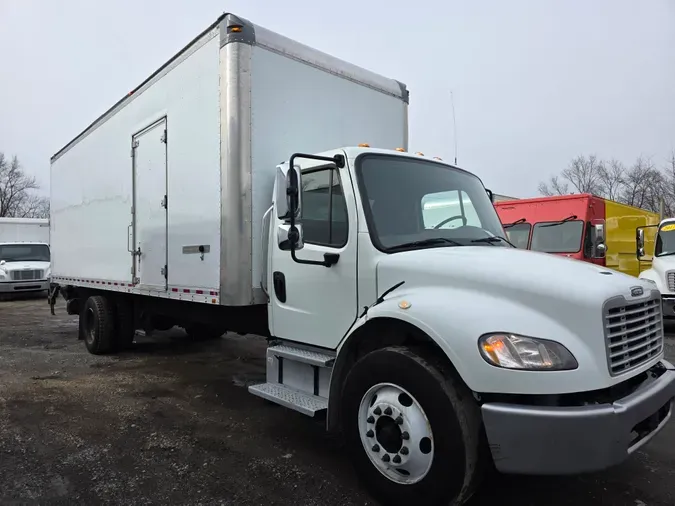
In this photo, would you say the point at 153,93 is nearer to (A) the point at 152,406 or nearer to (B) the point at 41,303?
(A) the point at 152,406

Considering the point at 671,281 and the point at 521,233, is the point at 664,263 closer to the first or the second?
the point at 671,281

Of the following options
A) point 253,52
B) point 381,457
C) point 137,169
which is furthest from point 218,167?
point 381,457

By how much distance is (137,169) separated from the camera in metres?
6.53

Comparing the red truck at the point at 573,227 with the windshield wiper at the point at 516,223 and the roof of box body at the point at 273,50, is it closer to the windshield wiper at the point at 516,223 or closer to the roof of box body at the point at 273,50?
the windshield wiper at the point at 516,223

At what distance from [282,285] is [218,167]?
4.27 ft

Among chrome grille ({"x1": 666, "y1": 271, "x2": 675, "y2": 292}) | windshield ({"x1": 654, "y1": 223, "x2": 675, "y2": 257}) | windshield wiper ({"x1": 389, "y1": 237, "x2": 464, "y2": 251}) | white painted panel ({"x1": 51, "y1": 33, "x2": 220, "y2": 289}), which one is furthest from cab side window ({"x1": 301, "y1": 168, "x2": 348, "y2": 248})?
windshield ({"x1": 654, "y1": 223, "x2": 675, "y2": 257})

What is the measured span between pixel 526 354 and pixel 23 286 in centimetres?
1964

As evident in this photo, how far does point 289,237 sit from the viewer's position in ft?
12.3

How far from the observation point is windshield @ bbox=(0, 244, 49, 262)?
18750 millimetres

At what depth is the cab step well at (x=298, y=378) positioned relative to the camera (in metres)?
3.80

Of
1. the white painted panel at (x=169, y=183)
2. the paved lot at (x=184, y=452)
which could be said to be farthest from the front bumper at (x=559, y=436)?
the white painted panel at (x=169, y=183)

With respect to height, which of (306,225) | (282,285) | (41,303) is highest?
(306,225)

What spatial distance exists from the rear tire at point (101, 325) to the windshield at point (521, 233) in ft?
25.6

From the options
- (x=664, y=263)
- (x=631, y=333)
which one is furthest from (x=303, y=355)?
(x=664, y=263)
